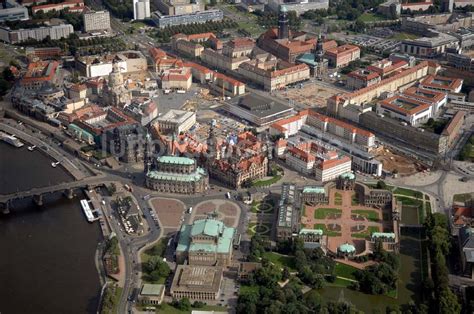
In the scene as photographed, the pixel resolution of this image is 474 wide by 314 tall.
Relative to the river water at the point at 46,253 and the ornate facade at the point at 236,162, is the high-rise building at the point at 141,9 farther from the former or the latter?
the river water at the point at 46,253

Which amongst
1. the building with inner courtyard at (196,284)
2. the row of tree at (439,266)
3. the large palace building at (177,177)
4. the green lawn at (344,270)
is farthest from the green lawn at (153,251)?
the row of tree at (439,266)

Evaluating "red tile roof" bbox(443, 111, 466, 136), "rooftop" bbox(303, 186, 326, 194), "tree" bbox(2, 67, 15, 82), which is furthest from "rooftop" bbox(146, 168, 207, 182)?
"tree" bbox(2, 67, 15, 82)

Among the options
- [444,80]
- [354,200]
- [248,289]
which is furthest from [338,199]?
[444,80]

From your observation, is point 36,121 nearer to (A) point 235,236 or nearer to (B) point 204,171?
(B) point 204,171

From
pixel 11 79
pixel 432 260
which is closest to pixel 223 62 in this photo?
pixel 11 79

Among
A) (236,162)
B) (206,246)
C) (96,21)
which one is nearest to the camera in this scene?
(206,246)

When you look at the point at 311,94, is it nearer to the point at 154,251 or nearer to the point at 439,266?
the point at 154,251
